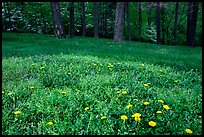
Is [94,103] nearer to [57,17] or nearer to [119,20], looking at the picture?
[119,20]

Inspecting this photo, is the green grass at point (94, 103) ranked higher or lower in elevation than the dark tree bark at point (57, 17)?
lower

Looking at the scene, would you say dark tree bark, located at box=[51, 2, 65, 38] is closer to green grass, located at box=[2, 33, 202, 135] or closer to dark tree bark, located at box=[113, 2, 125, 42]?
dark tree bark, located at box=[113, 2, 125, 42]

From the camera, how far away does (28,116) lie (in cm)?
457

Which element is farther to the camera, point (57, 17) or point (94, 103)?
point (57, 17)

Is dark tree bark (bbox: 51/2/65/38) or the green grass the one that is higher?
dark tree bark (bbox: 51/2/65/38)

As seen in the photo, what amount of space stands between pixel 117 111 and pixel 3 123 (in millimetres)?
2092

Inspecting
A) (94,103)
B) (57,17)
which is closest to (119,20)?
(57,17)

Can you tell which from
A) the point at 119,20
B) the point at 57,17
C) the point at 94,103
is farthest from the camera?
the point at 57,17

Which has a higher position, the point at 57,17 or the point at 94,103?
the point at 57,17

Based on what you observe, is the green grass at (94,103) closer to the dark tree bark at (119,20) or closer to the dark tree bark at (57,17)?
the dark tree bark at (119,20)

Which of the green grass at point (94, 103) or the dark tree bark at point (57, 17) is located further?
the dark tree bark at point (57, 17)

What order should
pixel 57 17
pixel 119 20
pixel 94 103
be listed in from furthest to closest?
pixel 57 17
pixel 119 20
pixel 94 103

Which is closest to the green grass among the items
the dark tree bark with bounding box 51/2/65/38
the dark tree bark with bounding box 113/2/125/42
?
the dark tree bark with bounding box 113/2/125/42

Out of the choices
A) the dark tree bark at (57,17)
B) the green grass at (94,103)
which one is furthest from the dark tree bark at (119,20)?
the green grass at (94,103)
